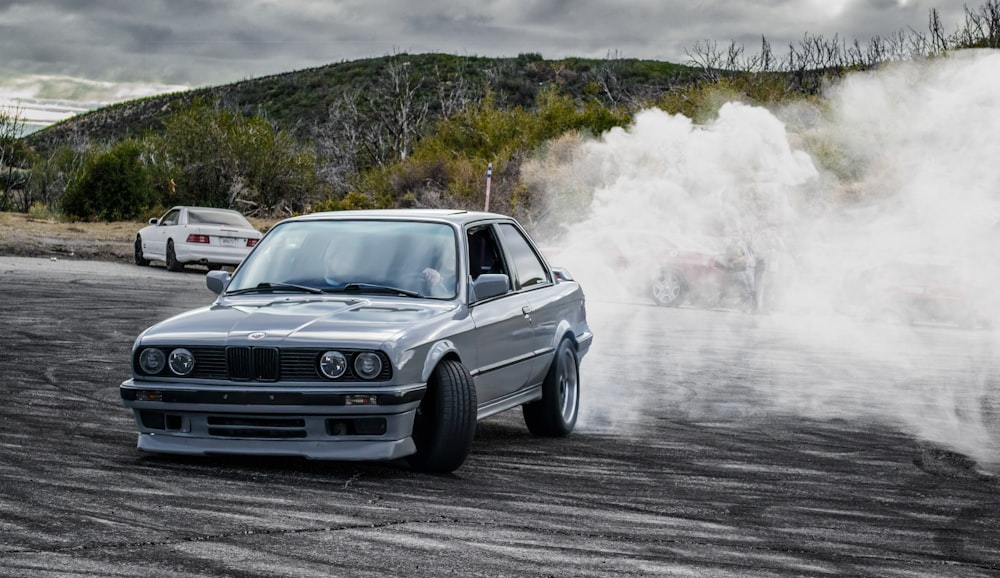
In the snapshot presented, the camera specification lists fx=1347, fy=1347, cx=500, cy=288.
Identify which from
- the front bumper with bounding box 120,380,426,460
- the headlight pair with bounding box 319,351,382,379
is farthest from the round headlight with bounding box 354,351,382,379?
the front bumper with bounding box 120,380,426,460

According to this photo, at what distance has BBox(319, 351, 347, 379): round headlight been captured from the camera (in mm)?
7105

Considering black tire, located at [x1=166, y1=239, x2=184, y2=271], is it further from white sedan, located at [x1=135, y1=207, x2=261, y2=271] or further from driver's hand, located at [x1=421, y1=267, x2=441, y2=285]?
driver's hand, located at [x1=421, y1=267, x2=441, y2=285]

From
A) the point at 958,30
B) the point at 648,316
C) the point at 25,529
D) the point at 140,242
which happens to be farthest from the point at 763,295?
the point at 25,529

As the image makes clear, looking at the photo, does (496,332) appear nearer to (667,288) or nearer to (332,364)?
(332,364)

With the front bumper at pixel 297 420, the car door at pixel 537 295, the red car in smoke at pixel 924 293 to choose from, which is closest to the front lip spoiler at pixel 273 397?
the front bumper at pixel 297 420

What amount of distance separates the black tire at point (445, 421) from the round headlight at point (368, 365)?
16.8 inches

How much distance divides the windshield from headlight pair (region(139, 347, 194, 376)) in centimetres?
105

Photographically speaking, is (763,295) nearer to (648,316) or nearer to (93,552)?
(648,316)

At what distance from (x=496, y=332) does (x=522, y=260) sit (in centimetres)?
130

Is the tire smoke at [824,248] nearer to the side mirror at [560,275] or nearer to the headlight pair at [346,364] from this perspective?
the side mirror at [560,275]

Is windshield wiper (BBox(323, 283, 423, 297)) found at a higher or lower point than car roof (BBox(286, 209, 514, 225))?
lower

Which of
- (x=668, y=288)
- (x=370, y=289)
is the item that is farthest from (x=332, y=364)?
(x=668, y=288)

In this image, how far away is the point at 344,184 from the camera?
56.8 metres

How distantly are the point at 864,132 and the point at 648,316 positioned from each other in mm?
6008
